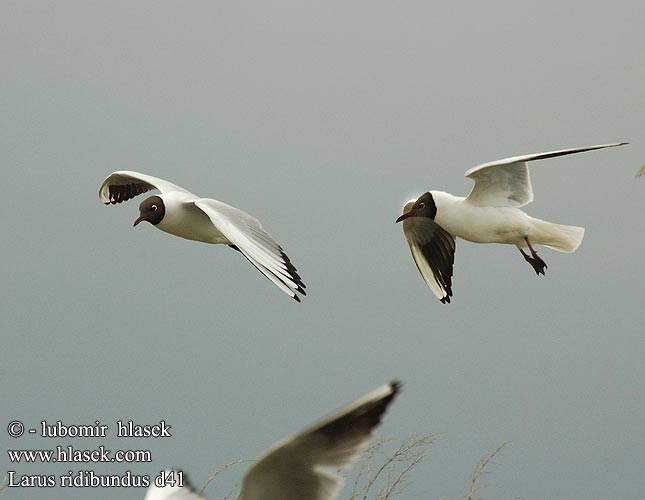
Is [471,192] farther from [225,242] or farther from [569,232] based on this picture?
[225,242]

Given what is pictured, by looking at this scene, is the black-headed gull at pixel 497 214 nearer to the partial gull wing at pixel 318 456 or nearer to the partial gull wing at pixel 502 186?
the partial gull wing at pixel 502 186

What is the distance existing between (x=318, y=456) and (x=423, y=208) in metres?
2.93

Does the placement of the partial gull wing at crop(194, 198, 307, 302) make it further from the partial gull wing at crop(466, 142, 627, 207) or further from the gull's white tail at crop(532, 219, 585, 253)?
the gull's white tail at crop(532, 219, 585, 253)

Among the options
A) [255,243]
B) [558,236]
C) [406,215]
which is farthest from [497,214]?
[255,243]

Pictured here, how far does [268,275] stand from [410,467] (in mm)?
1082

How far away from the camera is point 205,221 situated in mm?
4816

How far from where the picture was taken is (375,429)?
2219 millimetres

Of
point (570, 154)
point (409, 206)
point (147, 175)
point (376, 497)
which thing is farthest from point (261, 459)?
point (147, 175)

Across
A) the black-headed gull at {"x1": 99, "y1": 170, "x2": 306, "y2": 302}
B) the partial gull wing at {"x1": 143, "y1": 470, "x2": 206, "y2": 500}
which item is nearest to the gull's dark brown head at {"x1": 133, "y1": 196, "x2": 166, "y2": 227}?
the black-headed gull at {"x1": 99, "y1": 170, "x2": 306, "y2": 302}

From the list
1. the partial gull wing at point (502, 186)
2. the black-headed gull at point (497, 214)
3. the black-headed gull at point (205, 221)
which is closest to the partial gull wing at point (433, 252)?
the black-headed gull at point (497, 214)

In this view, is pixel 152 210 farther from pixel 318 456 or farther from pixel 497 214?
pixel 318 456

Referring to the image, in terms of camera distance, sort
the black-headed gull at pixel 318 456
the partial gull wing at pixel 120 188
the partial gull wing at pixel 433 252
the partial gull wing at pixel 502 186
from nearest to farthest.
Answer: the black-headed gull at pixel 318 456, the partial gull wing at pixel 502 186, the partial gull wing at pixel 433 252, the partial gull wing at pixel 120 188

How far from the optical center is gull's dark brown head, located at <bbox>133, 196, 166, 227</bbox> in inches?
198

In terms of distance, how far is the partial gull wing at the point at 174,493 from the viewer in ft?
9.76
